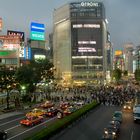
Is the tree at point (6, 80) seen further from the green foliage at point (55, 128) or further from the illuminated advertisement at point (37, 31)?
the illuminated advertisement at point (37, 31)

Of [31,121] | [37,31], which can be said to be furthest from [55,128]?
[37,31]

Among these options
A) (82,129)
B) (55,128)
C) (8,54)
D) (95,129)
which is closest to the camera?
(55,128)

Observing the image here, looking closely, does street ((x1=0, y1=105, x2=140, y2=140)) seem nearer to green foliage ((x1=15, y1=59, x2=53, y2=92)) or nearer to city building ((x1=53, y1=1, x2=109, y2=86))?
green foliage ((x1=15, y1=59, x2=53, y2=92))

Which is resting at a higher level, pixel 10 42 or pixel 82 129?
pixel 10 42

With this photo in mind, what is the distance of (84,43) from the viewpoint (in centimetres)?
15075

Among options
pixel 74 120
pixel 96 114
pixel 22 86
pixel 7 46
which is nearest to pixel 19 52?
pixel 7 46

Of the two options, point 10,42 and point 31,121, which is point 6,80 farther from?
point 10,42

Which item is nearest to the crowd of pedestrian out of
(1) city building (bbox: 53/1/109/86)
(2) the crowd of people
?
(2) the crowd of people

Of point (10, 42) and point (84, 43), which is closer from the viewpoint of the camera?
point (10, 42)

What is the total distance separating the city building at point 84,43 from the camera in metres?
149

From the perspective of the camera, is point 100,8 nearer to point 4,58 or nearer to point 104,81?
point 104,81

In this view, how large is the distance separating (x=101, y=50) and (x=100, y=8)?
68.5 feet

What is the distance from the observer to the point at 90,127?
123 ft

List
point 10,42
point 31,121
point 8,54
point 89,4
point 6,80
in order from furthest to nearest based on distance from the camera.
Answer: point 89,4 < point 10,42 < point 8,54 < point 6,80 < point 31,121
